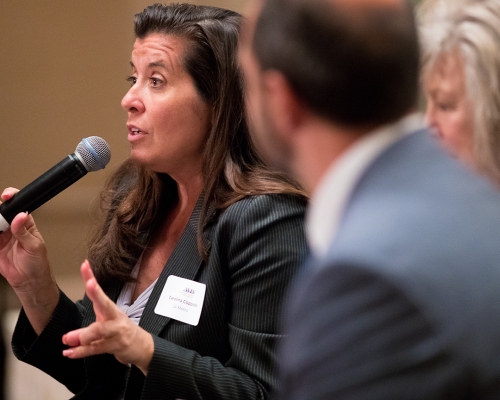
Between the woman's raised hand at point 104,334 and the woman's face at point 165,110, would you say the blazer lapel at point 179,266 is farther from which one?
the woman's raised hand at point 104,334

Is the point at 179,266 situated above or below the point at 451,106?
below

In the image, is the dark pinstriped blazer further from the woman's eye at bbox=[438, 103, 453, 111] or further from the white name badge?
the woman's eye at bbox=[438, 103, 453, 111]

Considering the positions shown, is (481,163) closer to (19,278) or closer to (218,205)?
(218,205)

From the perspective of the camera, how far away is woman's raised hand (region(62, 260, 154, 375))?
1.17 meters

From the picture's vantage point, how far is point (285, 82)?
81 centimetres

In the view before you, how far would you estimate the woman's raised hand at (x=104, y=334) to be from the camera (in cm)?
117

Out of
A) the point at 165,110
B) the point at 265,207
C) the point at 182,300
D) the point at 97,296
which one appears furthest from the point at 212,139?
the point at 97,296

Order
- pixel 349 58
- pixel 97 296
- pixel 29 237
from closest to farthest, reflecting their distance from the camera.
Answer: pixel 349 58
pixel 97 296
pixel 29 237

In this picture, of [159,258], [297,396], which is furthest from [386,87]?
[159,258]

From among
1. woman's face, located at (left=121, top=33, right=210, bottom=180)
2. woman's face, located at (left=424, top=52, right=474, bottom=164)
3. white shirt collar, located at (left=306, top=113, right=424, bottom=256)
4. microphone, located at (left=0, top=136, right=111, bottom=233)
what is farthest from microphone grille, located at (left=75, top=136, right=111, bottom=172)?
white shirt collar, located at (left=306, top=113, right=424, bottom=256)

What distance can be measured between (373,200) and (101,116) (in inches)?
109

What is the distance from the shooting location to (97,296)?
45.6 inches

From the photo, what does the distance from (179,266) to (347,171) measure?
946mm

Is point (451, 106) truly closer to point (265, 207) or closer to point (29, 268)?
point (265, 207)
